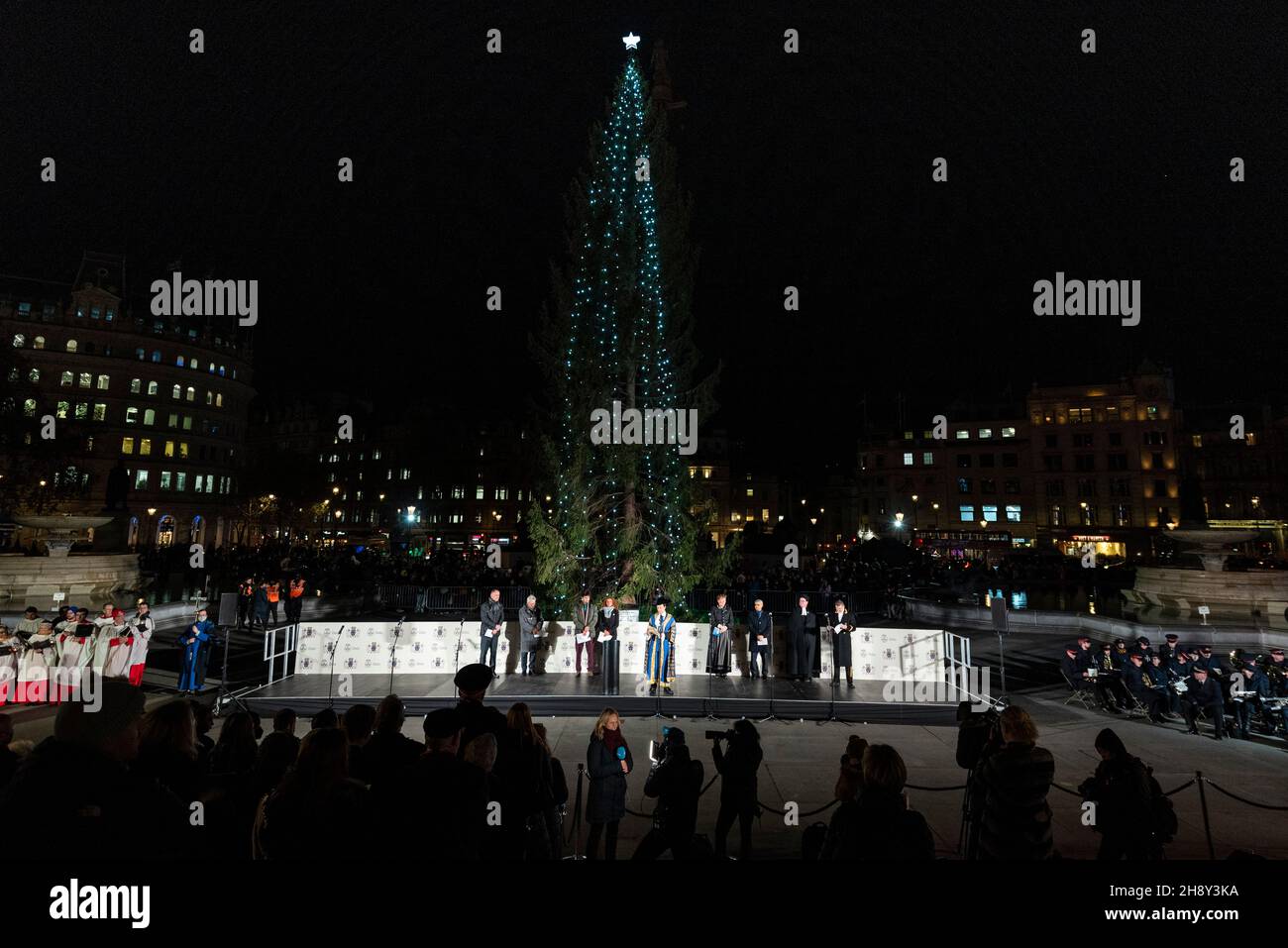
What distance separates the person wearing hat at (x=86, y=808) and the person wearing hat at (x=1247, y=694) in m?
15.5

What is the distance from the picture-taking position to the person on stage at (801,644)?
13.2 m

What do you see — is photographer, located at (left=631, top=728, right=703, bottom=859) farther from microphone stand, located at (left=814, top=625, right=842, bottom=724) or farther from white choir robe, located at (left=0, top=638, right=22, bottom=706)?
white choir robe, located at (left=0, top=638, right=22, bottom=706)

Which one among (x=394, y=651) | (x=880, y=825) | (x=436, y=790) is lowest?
(x=394, y=651)

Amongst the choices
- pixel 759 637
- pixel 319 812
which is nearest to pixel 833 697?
pixel 759 637

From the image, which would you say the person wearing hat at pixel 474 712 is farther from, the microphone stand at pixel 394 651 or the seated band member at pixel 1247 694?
the seated band member at pixel 1247 694

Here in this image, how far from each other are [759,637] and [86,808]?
11.8 m

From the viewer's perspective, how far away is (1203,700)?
10.7m

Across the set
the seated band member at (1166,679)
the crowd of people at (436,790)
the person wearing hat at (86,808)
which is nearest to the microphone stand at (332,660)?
the crowd of people at (436,790)

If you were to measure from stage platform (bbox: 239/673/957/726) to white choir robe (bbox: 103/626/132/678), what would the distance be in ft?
8.45

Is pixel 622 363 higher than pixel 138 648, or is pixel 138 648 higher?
pixel 622 363

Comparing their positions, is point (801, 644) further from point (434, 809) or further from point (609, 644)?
point (434, 809)

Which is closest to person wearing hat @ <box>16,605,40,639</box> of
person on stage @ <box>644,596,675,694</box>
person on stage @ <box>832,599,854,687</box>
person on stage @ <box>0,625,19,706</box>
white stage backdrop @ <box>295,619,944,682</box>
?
person on stage @ <box>0,625,19,706</box>

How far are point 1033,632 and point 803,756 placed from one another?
16295mm
